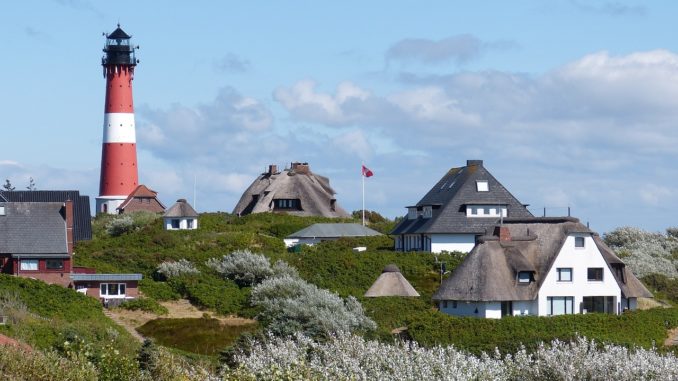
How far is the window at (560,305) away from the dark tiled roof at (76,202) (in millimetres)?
28816

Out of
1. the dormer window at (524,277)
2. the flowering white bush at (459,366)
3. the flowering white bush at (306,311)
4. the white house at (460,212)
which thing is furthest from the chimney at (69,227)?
the flowering white bush at (459,366)

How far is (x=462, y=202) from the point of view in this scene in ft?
222

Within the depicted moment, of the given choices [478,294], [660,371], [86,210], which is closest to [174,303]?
[478,294]

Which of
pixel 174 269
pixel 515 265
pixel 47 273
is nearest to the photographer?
pixel 515 265

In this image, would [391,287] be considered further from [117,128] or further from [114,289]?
[117,128]

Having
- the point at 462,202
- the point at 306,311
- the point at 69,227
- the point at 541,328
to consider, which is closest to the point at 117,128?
the point at 69,227

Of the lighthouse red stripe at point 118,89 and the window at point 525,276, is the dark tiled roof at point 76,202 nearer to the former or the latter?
the lighthouse red stripe at point 118,89

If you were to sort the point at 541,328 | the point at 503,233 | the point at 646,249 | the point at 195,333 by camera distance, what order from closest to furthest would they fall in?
the point at 541,328 < the point at 195,333 < the point at 503,233 < the point at 646,249

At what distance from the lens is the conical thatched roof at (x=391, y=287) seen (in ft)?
178

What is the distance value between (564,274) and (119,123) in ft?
137

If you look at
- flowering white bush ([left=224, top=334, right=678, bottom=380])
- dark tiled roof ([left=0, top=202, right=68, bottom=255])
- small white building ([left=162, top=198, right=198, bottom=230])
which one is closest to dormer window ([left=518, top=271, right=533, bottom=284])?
flowering white bush ([left=224, top=334, right=678, bottom=380])

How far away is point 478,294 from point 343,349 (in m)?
19.0

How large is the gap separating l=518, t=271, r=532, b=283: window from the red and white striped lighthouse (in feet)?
135

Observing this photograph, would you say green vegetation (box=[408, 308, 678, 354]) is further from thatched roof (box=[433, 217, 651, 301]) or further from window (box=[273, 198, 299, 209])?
window (box=[273, 198, 299, 209])
